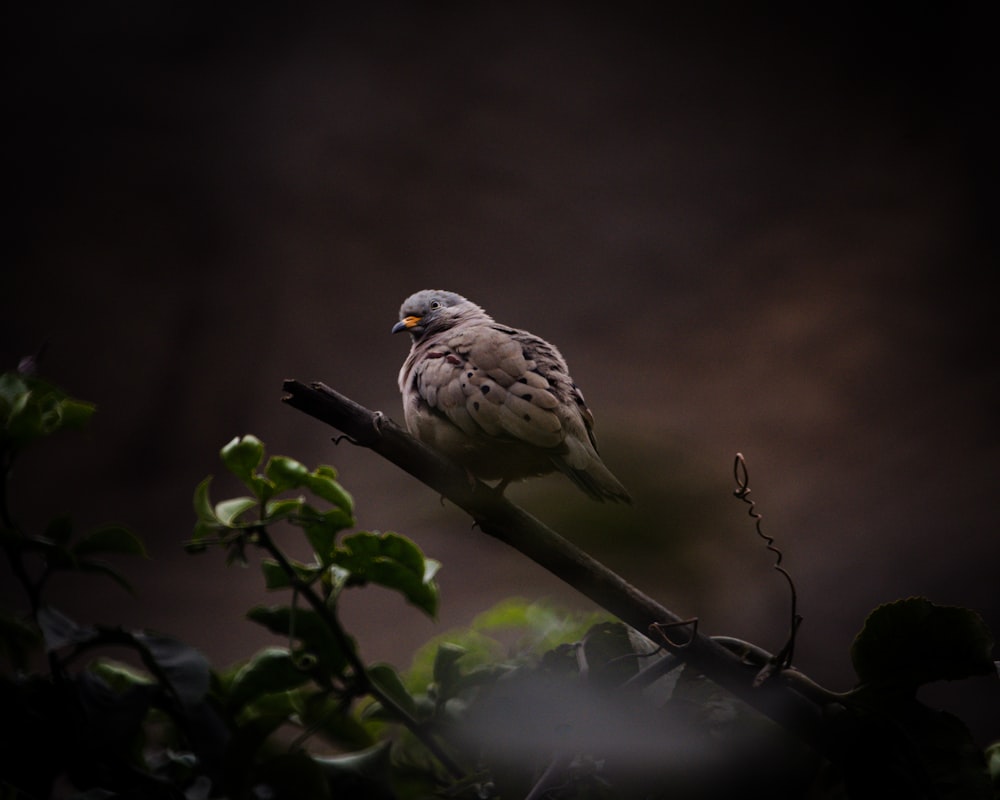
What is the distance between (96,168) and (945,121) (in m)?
3.40

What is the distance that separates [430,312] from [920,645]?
1139 mm

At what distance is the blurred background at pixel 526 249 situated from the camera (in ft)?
11.5

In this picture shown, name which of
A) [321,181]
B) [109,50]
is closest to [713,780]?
[321,181]

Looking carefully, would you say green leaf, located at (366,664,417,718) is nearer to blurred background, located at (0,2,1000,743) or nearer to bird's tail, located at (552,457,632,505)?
bird's tail, located at (552,457,632,505)

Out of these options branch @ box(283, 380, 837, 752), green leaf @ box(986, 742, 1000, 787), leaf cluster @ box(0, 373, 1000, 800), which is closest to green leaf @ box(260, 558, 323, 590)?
leaf cluster @ box(0, 373, 1000, 800)

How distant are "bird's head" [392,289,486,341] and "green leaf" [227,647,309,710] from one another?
780mm

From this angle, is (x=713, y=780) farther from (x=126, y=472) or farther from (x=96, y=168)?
(x=96, y=168)

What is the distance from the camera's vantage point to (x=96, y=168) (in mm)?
3727

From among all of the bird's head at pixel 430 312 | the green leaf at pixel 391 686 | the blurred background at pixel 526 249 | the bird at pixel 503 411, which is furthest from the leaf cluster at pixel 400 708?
the blurred background at pixel 526 249

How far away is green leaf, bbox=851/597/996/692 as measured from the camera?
2.81ft

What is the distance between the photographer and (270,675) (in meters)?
1.11

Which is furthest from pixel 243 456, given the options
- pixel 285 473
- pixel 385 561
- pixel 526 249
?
pixel 526 249

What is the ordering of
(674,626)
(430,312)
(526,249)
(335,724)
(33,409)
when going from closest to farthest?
(674,626) → (33,409) → (335,724) → (430,312) → (526,249)

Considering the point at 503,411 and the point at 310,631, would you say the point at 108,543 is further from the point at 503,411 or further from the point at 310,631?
the point at 503,411
